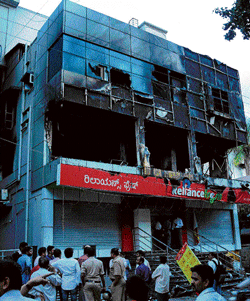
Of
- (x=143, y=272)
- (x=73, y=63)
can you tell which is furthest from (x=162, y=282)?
(x=73, y=63)

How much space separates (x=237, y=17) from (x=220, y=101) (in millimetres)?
14062

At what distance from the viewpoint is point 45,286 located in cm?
676

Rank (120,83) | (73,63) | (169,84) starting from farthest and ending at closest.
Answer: (169,84) → (120,83) → (73,63)

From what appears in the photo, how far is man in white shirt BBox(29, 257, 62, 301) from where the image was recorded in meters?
6.22

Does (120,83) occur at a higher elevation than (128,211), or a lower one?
higher

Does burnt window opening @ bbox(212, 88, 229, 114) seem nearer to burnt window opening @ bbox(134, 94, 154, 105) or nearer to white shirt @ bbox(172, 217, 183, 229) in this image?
burnt window opening @ bbox(134, 94, 154, 105)

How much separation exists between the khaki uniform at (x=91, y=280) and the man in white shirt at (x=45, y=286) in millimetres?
604

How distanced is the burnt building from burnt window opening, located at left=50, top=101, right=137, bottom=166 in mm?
67

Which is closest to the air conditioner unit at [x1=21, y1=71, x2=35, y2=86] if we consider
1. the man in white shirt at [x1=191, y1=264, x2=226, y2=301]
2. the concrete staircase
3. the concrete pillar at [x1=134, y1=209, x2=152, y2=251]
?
the concrete pillar at [x1=134, y1=209, x2=152, y2=251]

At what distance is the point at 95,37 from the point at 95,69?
78.6 inches

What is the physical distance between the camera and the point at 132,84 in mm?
19688

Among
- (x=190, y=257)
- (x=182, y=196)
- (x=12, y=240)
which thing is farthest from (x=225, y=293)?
(x=12, y=240)

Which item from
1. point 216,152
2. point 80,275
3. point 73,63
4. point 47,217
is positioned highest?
point 73,63

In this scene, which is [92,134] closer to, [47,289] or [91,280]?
[91,280]
